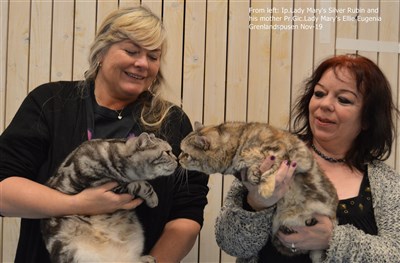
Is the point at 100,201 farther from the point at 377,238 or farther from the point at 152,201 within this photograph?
the point at 377,238

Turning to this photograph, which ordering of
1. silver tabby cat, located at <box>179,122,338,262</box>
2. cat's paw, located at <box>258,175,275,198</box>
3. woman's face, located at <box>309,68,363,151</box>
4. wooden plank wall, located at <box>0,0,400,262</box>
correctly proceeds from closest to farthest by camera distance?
cat's paw, located at <box>258,175,275,198</box>
silver tabby cat, located at <box>179,122,338,262</box>
woman's face, located at <box>309,68,363,151</box>
wooden plank wall, located at <box>0,0,400,262</box>

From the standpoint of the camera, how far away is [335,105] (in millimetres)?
1408

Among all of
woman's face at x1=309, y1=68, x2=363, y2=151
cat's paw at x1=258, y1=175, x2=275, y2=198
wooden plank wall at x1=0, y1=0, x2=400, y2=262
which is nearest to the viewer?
cat's paw at x1=258, y1=175, x2=275, y2=198

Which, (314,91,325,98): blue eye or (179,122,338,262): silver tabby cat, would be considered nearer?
(179,122,338,262): silver tabby cat

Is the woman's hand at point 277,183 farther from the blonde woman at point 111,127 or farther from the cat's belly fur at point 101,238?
the cat's belly fur at point 101,238

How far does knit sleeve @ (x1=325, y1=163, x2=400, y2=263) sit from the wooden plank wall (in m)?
0.92

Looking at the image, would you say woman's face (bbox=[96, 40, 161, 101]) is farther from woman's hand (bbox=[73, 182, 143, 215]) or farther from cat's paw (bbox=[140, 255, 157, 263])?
cat's paw (bbox=[140, 255, 157, 263])

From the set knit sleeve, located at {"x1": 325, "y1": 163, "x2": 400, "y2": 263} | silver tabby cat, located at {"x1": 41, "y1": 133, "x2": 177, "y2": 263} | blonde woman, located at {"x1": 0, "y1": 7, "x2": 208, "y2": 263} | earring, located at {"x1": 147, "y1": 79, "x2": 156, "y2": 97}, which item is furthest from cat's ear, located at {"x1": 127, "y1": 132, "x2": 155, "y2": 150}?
knit sleeve, located at {"x1": 325, "y1": 163, "x2": 400, "y2": 263}

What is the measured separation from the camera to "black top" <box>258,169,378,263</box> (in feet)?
4.37

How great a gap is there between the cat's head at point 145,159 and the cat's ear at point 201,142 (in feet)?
0.34

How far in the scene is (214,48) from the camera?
2172 millimetres

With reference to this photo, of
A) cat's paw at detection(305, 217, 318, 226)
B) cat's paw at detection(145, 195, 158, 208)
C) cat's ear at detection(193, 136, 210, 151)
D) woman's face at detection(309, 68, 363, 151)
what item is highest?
woman's face at detection(309, 68, 363, 151)

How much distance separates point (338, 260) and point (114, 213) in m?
0.67

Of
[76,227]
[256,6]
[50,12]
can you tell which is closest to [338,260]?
[76,227]
